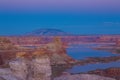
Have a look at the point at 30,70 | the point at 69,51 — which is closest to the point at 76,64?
the point at 69,51

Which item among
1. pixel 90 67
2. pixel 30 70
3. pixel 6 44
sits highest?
pixel 6 44

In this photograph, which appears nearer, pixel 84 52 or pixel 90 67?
pixel 90 67

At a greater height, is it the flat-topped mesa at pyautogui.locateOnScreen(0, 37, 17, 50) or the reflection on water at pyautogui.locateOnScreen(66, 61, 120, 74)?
the flat-topped mesa at pyautogui.locateOnScreen(0, 37, 17, 50)

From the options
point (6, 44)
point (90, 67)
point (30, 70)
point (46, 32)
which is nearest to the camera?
point (30, 70)

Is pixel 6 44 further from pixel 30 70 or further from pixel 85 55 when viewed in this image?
pixel 30 70

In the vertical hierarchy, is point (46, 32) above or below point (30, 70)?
above

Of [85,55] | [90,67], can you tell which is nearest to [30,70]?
[90,67]

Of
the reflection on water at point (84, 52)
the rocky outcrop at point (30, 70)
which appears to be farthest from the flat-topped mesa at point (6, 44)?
the rocky outcrop at point (30, 70)

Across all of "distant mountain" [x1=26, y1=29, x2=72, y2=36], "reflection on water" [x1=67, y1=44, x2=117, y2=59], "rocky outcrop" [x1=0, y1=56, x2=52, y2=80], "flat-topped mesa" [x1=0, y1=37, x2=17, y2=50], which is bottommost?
"rocky outcrop" [x1=0, y1=56, x2=52, y2=80]

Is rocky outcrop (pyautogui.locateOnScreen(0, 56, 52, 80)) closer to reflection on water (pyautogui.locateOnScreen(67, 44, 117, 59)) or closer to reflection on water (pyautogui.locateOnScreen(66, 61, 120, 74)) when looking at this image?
reflection on water (pyautogui.locateOnScreen(66, 61, 120, 74))

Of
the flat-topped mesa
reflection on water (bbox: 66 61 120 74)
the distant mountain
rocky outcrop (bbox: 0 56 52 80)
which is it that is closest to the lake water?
reflection on water (bbox: 66 61 120 74)

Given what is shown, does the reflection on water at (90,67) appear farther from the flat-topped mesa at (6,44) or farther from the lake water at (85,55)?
the flat-topped mesa at (6,44)
